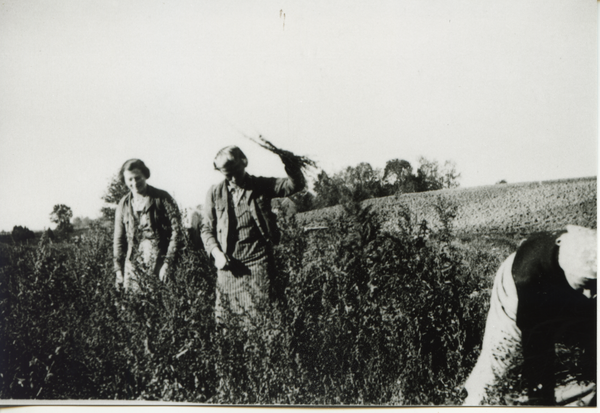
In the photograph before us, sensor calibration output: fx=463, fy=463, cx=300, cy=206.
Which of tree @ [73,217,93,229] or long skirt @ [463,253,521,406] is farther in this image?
tree @ [73,217,93,229]

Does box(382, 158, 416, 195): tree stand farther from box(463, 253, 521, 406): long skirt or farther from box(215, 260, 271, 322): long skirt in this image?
box(215, 260, 271, 322): long skirt

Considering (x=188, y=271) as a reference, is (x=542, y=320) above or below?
below

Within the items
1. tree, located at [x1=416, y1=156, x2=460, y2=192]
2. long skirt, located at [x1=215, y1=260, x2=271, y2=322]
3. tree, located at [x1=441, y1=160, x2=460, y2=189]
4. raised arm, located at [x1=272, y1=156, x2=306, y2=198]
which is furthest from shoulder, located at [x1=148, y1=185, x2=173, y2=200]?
tree, located at [x1=441, y1=160, x2=460, y2=189]

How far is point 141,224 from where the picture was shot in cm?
349

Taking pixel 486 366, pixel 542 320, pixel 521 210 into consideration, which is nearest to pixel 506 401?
pixel 486 366

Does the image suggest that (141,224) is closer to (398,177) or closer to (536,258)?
(398,177)

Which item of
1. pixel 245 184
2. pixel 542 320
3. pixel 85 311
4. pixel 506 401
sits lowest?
pixel 506 401

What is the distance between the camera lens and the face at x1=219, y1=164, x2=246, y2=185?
343 centimetres

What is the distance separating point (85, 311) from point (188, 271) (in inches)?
33.1

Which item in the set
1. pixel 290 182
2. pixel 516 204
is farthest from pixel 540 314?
pixel 290 182

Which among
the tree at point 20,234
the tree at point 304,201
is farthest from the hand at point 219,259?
the tree at point 20,234

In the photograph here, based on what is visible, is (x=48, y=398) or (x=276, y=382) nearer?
(x=276, y=382)

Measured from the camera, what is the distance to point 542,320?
3.20m

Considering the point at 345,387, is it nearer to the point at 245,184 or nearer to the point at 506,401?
the point at 506,401
